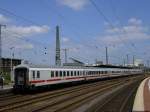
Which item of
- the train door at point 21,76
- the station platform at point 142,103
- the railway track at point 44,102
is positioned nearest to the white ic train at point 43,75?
the train door at point 21,76

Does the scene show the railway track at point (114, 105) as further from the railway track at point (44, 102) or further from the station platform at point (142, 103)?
the railway track at point (44, 102)

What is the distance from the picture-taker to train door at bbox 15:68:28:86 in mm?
33188

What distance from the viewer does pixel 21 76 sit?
3366 centimetres

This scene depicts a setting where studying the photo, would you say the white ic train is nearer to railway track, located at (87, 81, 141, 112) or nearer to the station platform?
railway track, located at (87, 81, 141, 112)

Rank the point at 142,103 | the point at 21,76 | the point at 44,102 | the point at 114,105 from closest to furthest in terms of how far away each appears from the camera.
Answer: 1. the point at 114,105
2. the point at 142,103
3. the point at 44,102
4. the point at 21,76

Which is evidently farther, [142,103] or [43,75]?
[43,75]

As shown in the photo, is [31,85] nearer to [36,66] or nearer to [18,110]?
[36,66]

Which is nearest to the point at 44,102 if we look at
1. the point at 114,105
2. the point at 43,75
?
the point at 114,105

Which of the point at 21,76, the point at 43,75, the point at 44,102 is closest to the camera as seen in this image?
the point at 44,102

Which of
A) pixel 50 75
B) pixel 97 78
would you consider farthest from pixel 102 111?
pixel 97 78

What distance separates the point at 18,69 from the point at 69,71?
13.9m

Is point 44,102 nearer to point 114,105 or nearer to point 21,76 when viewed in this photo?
point 114,105

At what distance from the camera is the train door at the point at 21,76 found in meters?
33.2

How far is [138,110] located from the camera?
1848cm
